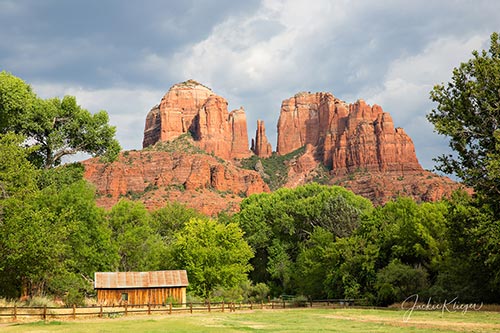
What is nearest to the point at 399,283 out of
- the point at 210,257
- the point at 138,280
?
the point at 210,257

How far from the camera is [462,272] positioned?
40500mm

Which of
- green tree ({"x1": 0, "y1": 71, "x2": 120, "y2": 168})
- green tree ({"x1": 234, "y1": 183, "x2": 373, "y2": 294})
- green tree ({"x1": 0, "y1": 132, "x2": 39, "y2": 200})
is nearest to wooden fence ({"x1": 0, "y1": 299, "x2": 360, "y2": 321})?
green tree ({"x1": 0, "y1": 132, "x2": 39, "y2": 200})

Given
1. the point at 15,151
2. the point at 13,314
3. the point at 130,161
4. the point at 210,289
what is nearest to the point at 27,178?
the point at 15,151

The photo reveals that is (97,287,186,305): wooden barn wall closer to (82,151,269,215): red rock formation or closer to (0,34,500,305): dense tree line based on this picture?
(0,34,500,305): dense tree line

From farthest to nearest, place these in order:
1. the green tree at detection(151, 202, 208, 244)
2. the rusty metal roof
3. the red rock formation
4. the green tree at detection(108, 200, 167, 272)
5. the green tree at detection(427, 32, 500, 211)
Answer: the red rock formation
the green tree at detection(151, 202, 208, 244)
the green tree at detection(108, 200, 167, 272)
the rusty metal roof
the green tree at detection(427, 32, 500, 211)

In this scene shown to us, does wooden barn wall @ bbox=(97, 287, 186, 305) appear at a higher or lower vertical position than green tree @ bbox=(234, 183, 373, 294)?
lower

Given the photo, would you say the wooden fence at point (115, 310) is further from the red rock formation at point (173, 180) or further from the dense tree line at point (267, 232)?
the red rock formation at point (173, 180)

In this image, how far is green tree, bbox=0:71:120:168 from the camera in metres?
35.6

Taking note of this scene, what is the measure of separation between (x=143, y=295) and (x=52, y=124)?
54.7 ft

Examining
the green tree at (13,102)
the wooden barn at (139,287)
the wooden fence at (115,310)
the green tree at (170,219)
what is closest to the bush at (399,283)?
the wooden fence at (115,310)

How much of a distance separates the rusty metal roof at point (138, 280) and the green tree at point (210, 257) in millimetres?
7471

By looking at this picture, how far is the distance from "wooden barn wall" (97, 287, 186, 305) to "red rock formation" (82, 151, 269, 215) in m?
105

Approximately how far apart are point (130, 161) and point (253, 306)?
138 m

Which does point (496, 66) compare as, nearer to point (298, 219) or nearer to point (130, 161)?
Answer: point (298, 219)
